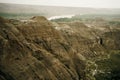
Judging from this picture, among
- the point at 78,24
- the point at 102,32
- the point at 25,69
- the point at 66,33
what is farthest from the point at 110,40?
the point at 25,69

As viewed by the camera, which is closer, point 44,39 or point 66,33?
point 44,39

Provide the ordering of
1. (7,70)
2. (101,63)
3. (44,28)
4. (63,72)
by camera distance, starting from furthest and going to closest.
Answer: (101,63), (44,28), (63,72), (7,70)

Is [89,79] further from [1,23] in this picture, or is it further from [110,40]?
[110,40]

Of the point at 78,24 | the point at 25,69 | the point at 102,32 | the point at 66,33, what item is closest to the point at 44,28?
the point at 66,33

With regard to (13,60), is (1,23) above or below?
above

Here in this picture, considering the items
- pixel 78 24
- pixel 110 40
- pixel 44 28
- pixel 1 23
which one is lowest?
pixel 110 40

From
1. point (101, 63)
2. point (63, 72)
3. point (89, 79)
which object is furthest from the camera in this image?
point (101, 63)

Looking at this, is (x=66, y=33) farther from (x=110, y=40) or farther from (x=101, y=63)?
(x=110, y=40)
